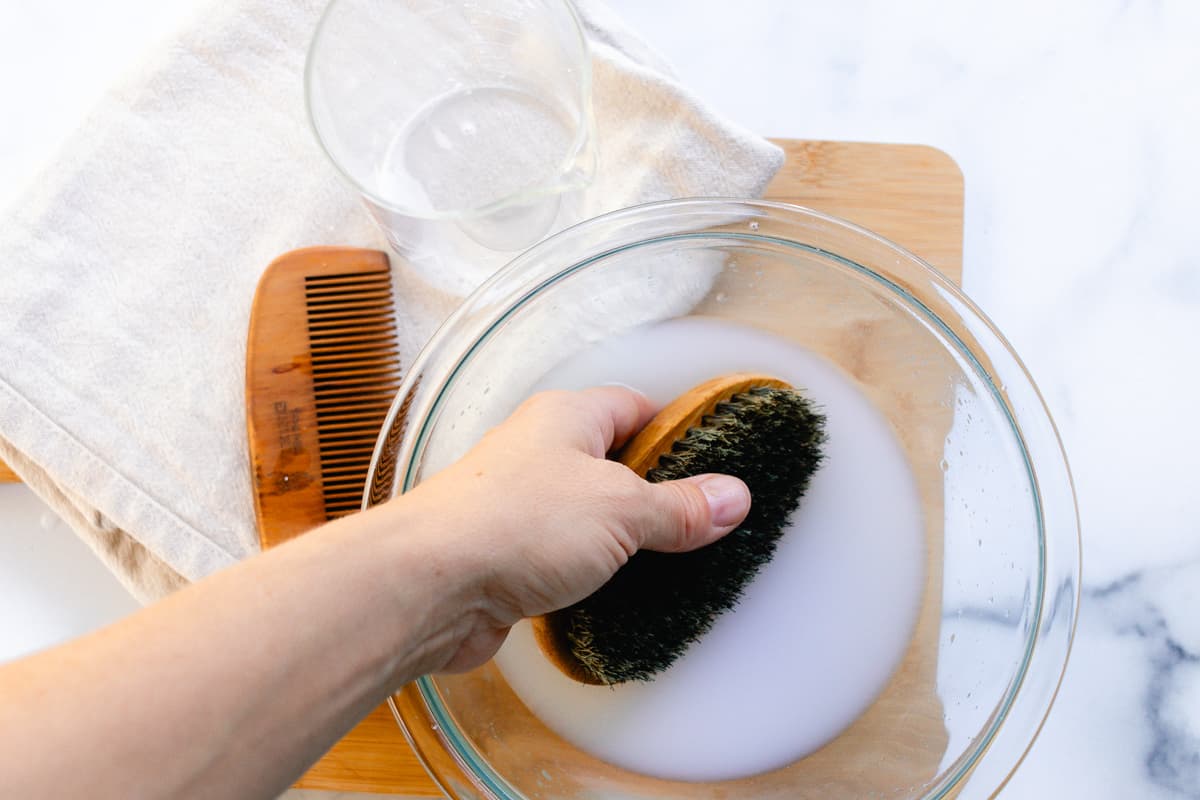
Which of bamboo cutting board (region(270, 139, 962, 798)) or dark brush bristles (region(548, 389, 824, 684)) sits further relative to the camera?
bamboo cutting board (region(270, 139, 962, 798))

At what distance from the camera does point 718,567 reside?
0.68 meters

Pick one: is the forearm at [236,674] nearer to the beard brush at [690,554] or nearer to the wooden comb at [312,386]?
the beard brush at [690,554]

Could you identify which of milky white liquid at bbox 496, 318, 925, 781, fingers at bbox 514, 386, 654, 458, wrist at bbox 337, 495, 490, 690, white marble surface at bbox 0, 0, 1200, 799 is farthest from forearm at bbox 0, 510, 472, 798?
white marble surface at bbox 0, 0, 1200, 799

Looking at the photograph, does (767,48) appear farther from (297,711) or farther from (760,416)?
(297,711)

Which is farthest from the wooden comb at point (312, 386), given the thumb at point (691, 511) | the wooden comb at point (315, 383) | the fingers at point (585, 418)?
the thumb at point (691, 511)

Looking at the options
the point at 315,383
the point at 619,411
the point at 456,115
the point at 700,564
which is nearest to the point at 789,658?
the point at 700,564

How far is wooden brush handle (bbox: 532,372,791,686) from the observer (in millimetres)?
671

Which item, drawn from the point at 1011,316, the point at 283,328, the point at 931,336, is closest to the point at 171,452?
the point at 283,328

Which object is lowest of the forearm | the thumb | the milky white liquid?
the milky white liquid

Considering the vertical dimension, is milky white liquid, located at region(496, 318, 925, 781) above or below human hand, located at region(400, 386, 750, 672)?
below

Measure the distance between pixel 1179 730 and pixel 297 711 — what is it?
0.85 meters

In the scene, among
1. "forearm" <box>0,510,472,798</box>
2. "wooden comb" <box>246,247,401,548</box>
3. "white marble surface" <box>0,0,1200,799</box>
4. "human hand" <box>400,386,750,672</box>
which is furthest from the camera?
"white marble surface" <box>0,0,1200,799</box>

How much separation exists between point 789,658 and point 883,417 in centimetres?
21

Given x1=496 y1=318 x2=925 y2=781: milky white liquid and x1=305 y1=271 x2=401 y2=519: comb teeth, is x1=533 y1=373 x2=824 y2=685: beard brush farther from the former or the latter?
x1=305 y1=271 x2=401 y2=519: comb teeth
